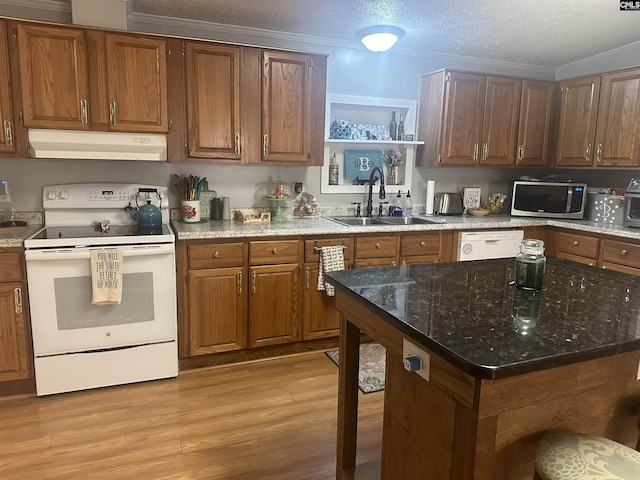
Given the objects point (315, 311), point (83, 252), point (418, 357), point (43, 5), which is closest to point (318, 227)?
point (315, 311)

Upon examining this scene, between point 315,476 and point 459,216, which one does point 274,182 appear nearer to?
point 459,216

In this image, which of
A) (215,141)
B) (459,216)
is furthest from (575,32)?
(215,141)

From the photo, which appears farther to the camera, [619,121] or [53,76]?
[619,121]

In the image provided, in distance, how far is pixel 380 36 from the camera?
3266 millimetres

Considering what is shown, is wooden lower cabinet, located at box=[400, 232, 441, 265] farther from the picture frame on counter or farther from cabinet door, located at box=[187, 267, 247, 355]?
cabinet door, located at box=[187, 267, 247, 355]

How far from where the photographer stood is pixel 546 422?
4.36 feet

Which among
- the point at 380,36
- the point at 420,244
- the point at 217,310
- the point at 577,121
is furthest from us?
the point at 577,121

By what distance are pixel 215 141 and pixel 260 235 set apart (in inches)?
29.3

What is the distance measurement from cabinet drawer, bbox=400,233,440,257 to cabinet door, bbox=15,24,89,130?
2.36 m

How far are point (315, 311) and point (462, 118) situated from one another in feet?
6.91

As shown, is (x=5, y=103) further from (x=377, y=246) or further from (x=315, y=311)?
(x=377, y=246)

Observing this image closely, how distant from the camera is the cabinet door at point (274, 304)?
3.08 metres

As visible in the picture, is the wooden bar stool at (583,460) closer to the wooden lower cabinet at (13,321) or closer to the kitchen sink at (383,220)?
the kitchen sink at (383,220)

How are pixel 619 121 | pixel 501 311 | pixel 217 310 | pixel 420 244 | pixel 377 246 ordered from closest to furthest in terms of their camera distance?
pixel 501 311
pixel 217 310
pixel 377 246
pixel 420 244
pixel 619 121
